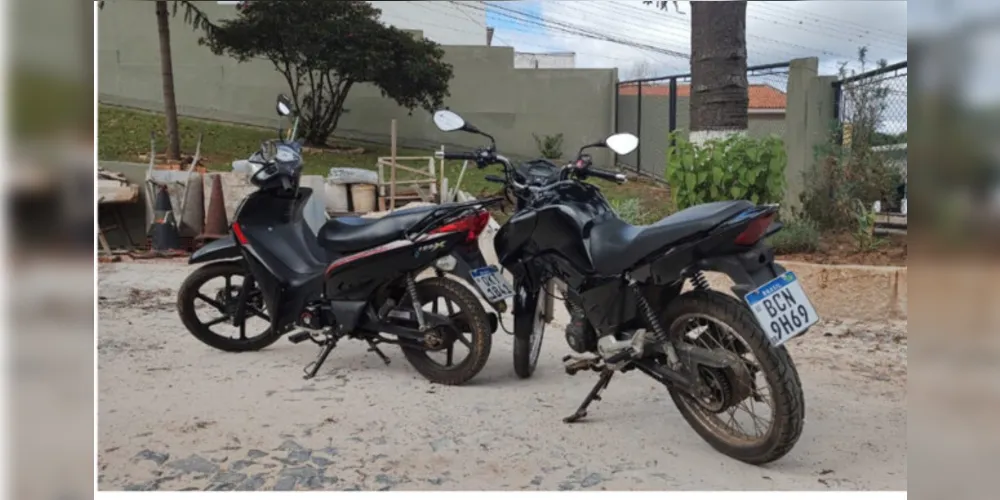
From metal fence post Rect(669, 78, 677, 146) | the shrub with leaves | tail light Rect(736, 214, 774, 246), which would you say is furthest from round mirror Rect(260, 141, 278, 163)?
the shrub with leaves

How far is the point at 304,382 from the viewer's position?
3871 millimetres

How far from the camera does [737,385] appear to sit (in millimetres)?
2760

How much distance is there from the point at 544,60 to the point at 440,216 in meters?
2.51

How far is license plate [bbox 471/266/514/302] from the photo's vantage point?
3654mm

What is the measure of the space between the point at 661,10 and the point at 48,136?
3.56 metres

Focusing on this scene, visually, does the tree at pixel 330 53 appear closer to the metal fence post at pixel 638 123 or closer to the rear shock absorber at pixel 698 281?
the metal fence post at pixel 638 123

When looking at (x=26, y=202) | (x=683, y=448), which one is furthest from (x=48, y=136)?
(x=683, y=448)

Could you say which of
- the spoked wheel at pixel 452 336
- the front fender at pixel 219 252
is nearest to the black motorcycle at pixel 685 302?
the spoked wheel at pixel 452 336

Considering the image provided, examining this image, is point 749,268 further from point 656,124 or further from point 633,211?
point 656,124

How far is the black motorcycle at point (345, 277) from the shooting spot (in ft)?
12.1

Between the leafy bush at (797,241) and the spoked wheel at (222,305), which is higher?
the leafy bush at (797,241)

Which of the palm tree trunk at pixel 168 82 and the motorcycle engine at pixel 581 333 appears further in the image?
the palm tree trunk at pixel 168 82

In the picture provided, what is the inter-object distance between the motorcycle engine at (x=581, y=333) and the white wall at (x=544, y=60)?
2.86 meters

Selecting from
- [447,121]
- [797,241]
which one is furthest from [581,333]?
[797,241]
